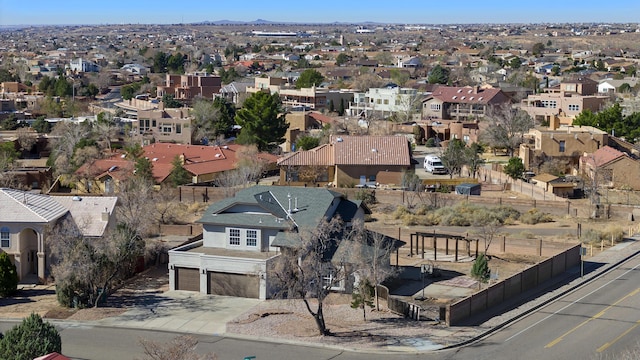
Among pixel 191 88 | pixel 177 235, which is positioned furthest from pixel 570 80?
pixel 177 235

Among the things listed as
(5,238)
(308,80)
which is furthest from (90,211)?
(308,80)

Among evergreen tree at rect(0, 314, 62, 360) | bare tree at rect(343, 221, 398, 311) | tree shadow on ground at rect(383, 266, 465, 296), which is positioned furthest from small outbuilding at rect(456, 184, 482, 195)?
evergreen tree at rect(0, 314, 62, 360)

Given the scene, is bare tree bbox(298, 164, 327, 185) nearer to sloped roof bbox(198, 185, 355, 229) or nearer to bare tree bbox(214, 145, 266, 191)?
bare tree bbox(214, 145, 266, 191)

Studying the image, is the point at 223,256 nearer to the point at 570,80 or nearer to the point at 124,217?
the point at 124,217

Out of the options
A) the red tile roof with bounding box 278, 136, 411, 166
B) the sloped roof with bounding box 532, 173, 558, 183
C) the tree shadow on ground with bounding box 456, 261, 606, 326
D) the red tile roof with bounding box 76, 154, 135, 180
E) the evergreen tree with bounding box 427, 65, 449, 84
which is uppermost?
the evergreen tree with bounding box 427, 65, 449, 84

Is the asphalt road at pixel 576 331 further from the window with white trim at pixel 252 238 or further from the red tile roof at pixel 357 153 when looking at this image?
the red tile roof at pixel 357 153

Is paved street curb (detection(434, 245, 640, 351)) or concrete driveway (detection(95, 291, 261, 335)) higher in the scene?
paved street curb (detection(434, 245, 640, 351))

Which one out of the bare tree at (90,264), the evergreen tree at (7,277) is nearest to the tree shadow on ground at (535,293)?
the bare tree at (90,264)
